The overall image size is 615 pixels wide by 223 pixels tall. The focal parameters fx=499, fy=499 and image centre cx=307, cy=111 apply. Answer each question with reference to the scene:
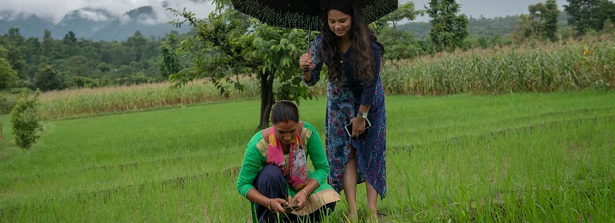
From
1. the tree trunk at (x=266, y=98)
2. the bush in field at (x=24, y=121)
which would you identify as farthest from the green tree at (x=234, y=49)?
the bush in field at (x=24, y=121)

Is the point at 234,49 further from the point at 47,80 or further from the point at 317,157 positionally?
the point at 47,80

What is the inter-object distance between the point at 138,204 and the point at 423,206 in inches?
91.1

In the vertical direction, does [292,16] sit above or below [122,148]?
above

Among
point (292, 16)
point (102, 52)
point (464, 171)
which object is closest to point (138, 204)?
point (292, 16)

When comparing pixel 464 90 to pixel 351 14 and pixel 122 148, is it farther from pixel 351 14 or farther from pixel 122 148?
pixel 351 14

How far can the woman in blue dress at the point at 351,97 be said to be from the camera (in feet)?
9.46

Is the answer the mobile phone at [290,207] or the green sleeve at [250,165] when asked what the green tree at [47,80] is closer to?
the green sleeve at [250,165]

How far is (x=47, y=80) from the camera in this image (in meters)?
35.0

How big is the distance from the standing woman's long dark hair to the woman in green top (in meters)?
0.43

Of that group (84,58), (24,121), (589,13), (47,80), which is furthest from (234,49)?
(84,58)

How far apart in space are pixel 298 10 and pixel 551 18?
124 ft

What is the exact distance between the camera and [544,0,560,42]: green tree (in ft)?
119

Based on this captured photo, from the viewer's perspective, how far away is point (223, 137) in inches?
349

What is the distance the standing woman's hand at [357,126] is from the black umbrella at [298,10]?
69 cm
